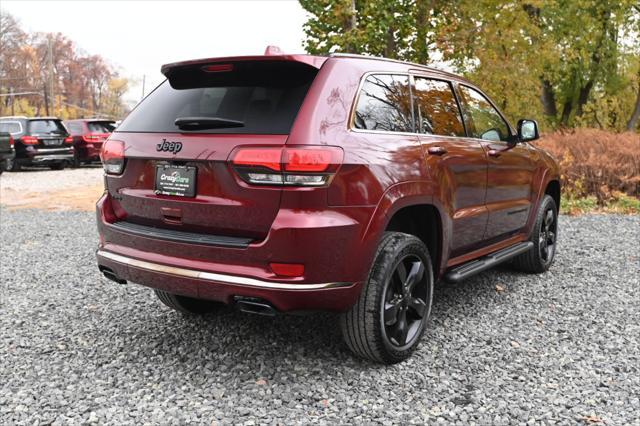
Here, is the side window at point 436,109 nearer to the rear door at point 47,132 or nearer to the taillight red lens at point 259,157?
the taillight red lens at point 259,157

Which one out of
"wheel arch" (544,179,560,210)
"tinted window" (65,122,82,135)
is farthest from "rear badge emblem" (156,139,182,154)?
"tinted window" (65,122,82,135)

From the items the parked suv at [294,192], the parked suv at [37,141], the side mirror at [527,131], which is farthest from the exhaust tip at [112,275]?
the parked suv at [37,141]

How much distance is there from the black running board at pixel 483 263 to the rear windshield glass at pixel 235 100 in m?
1.70

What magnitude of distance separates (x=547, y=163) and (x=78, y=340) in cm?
439

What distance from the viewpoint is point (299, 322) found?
13.6 feet

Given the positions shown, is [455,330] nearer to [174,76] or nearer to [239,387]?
[239,387]

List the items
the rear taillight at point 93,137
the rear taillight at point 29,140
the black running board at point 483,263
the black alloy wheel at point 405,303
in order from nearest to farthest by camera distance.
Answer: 1. the black alloy wheel at point 405,303
2. the black running board at point 483,263
3. the rear taillight at point 29,140
4. the rear taillight at point 93,137

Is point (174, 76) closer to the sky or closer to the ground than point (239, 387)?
closer to the sky

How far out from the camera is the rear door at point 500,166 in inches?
175

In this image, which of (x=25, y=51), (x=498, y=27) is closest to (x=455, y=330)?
(x=498, y=27)

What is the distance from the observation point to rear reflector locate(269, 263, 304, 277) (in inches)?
112

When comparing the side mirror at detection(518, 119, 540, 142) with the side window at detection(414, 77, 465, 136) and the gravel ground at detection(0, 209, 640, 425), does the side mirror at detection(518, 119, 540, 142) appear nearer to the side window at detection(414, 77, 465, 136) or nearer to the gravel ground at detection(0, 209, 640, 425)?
the side window at detection(414, 77, 465, 136)

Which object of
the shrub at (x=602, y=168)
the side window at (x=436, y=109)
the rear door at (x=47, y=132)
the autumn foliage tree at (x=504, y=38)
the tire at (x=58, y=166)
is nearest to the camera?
the side window at (x=436, y=109)

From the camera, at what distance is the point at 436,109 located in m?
3.97
